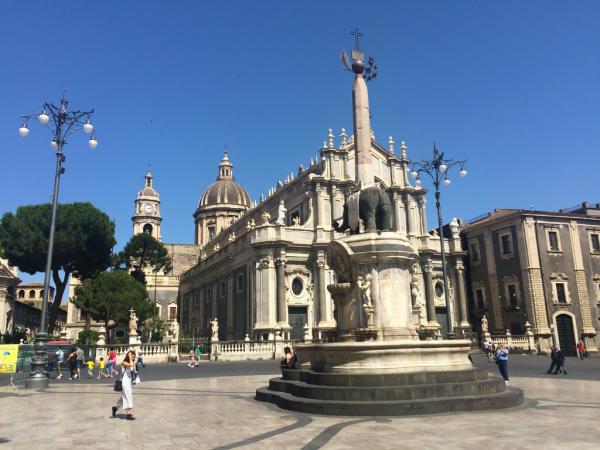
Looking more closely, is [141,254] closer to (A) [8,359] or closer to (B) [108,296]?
(B) [108,296]

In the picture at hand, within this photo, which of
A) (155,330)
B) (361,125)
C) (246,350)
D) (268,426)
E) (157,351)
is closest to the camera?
(268,426)

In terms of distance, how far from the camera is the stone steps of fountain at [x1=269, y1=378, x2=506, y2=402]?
1052 cm

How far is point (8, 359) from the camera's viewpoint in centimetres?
1973

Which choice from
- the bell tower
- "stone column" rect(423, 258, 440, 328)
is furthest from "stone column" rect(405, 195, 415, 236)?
the bell tower

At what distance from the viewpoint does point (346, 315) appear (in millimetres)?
13758

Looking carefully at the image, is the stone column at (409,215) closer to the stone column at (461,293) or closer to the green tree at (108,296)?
the stone column at (461,293)

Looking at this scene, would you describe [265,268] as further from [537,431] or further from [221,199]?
[221,199]

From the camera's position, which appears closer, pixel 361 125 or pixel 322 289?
pixel 361 125

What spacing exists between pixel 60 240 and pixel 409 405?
43.4m

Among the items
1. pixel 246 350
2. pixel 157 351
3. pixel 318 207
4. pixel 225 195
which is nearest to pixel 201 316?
pixel 318 207

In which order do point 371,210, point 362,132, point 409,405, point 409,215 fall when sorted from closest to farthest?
1. point 409,405
2. point 371,210
3. point 362,132
4. point 409,215

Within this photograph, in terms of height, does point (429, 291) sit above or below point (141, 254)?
below

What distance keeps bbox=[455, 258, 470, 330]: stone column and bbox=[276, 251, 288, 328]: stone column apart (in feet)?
58.9

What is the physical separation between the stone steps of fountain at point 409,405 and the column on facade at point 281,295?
27.9m
